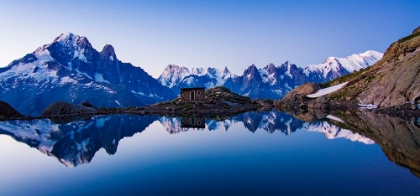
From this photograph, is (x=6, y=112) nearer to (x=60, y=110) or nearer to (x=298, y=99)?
(x=60, y=110)

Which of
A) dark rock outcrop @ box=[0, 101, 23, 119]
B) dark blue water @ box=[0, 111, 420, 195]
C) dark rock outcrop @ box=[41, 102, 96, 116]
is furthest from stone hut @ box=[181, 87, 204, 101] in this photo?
dark blue water @ box=[0, 111, 420, 195]

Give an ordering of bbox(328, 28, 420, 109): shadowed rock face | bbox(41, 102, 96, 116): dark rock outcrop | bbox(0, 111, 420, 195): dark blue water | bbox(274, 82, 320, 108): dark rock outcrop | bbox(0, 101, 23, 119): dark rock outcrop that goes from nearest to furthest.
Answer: bbox(0, 111, 420, 195): dark blue water, bbox(328, 28, 420, 109): shadowed rock face, bbox(0, 101, 23, 119): dark rock outcrop, bbox(41, 102, 96, 116): dark rock outcrop, bbox(274, 82, 320, 108): dark rock outcrop

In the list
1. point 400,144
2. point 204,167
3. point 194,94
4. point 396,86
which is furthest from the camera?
point 194,94

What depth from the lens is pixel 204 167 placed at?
22672 mm

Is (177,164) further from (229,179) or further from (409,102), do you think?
(409,102)

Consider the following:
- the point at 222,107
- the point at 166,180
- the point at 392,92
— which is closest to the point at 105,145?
the point at 166,180

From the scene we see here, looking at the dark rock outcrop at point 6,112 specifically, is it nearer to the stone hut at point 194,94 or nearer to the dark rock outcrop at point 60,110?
the dark rock outcrop at point 60,110

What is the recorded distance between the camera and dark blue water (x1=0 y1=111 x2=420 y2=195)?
17469 mm

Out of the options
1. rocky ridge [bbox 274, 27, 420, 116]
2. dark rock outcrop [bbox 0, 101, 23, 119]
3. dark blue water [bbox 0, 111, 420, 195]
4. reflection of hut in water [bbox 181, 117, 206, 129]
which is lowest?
dark blue water [bbox 0, 111, 420, 195]

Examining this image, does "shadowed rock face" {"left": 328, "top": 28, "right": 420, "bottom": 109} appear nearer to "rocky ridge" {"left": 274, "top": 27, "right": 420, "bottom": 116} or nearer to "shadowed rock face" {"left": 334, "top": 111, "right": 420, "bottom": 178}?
"rocky ridge" {"left": 274, "top": 27, "right": 420, "bottom": 116}

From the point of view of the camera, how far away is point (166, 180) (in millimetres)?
19484


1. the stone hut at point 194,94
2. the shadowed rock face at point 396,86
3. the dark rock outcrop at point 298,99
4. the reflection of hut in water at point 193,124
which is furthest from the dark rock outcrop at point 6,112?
the shadowed rock face at point 396,86

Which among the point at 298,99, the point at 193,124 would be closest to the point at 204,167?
the point at 193,124

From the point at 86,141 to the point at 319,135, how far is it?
1210 inches
